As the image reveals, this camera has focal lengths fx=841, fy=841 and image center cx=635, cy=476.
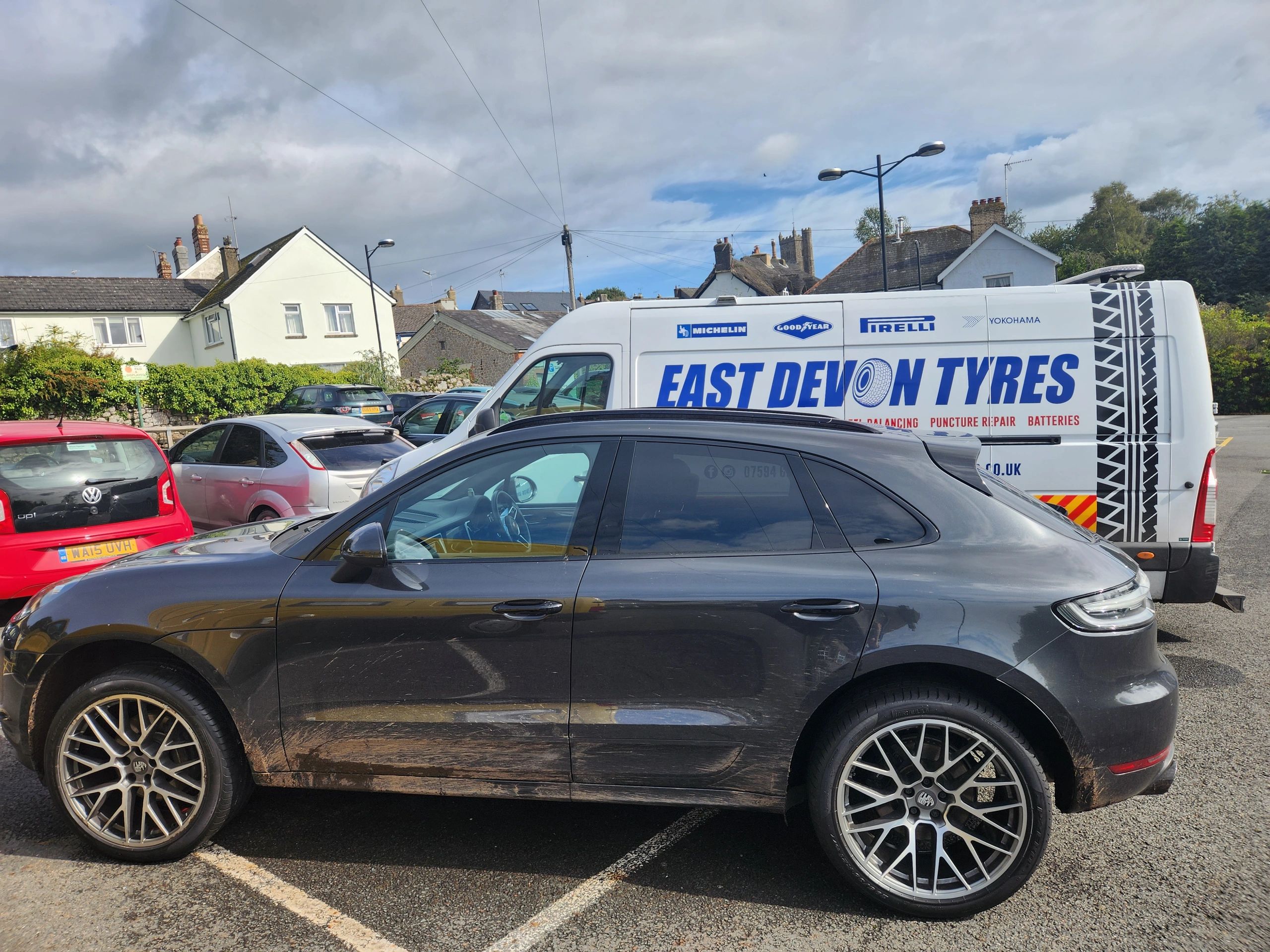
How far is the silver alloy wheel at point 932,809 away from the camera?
112 inches

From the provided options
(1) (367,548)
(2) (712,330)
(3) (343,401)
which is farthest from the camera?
(3) (343,401)

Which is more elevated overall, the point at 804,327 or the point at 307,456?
the point at 804,327

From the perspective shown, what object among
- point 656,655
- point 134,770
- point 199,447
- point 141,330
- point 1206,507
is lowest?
point 134,770

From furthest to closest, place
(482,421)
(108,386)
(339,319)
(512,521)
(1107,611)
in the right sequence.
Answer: (339,319), (108,386), (482,421), (512,521), (1107,611)

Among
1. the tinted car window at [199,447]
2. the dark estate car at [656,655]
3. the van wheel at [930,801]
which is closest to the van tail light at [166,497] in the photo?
the tinted car window at [199,447]

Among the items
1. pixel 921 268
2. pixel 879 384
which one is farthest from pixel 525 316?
pixel 879 384

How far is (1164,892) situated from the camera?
293cm

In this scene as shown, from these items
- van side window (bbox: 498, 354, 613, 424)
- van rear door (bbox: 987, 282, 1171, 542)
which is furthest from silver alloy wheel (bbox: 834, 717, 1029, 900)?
van side window (bbox: 498, 354, 613, 424)

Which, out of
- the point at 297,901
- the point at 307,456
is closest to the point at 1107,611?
the point at 297,901

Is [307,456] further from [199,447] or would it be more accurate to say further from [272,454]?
[199,447]

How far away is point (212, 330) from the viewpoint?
40688mm

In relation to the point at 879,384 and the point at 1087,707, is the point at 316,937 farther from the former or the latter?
the point at 879,384

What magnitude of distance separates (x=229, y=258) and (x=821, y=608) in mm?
47183

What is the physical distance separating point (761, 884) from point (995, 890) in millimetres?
796
